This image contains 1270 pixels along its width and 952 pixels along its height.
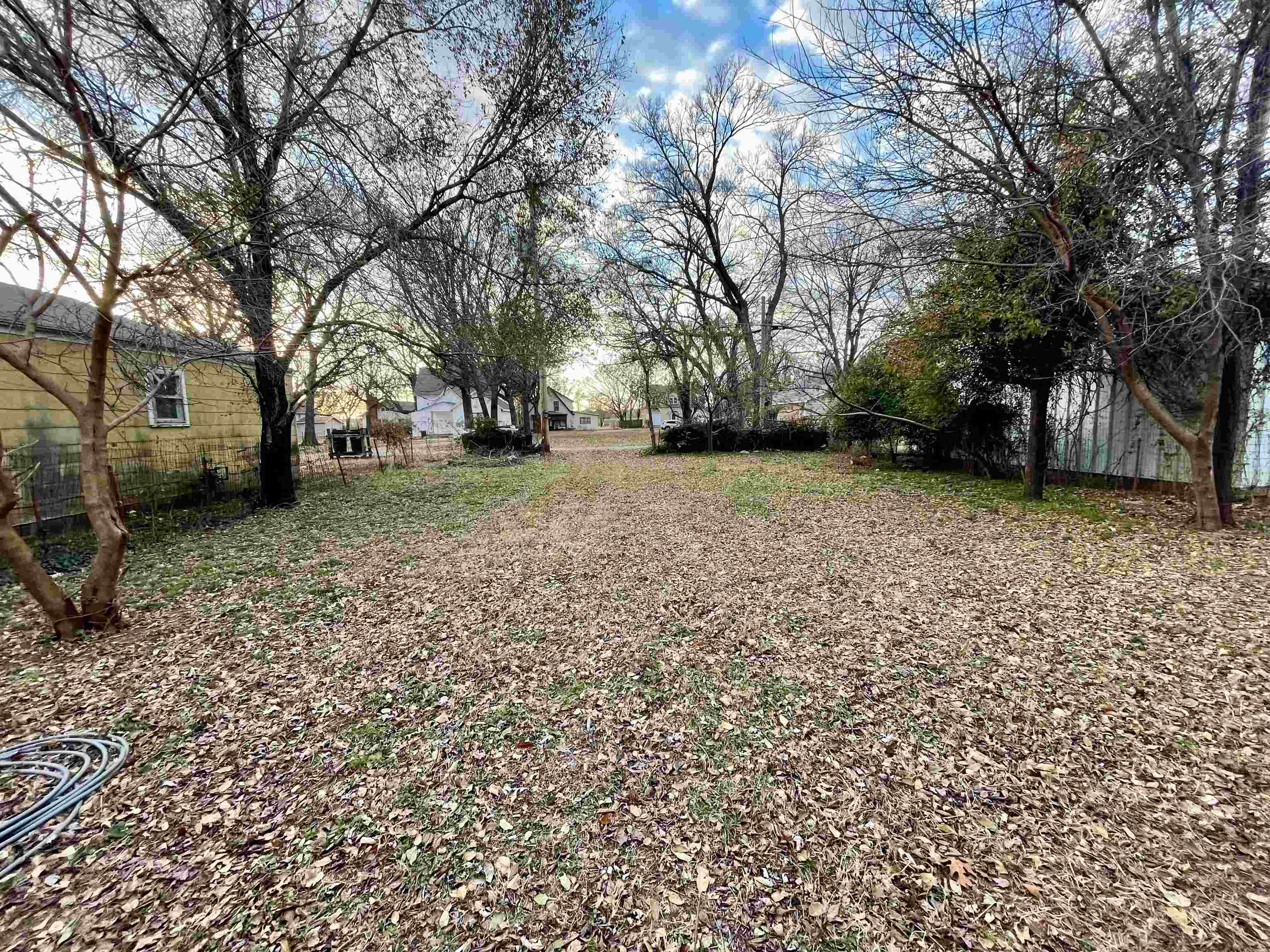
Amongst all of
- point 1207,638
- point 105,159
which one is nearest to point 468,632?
point 105,159

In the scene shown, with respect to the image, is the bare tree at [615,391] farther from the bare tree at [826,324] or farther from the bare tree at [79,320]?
the bare tree at [79,320]

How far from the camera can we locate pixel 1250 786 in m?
1.92

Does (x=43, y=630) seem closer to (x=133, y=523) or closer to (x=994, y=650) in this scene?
(x=133, y=523)

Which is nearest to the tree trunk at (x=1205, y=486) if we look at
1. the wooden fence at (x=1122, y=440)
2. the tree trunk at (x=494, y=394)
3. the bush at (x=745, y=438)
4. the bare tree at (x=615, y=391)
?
the wooden fence at (x=1122, y=440)

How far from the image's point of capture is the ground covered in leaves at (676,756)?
1.54m

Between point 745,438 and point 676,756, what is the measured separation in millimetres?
16811

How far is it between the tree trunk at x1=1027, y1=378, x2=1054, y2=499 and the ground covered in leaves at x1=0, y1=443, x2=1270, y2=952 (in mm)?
2330

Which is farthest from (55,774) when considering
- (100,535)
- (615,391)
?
(615,391)

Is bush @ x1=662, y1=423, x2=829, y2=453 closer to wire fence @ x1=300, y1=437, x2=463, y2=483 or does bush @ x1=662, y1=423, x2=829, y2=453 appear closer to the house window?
wire fence @ x1=300, y1=437, x2=463, y2=483

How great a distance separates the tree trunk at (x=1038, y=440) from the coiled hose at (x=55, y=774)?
9.67 metres

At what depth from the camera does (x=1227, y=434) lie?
524 centimetres

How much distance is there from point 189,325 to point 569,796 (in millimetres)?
5019

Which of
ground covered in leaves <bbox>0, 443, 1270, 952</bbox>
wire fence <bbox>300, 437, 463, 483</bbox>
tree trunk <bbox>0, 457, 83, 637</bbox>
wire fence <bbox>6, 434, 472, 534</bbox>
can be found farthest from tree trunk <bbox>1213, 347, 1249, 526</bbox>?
wire fence <bbox>300, 437, 463, 483</bbox>

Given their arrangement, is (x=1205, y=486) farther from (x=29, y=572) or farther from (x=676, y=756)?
(x=29, y=572)
